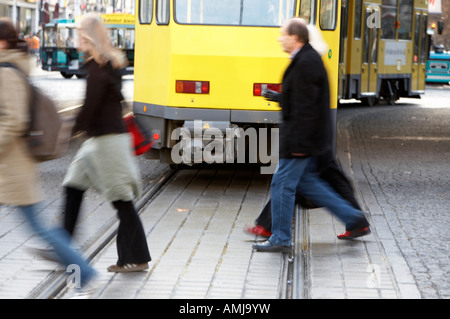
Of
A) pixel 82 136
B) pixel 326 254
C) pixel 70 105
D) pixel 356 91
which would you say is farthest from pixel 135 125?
pixel 70 105

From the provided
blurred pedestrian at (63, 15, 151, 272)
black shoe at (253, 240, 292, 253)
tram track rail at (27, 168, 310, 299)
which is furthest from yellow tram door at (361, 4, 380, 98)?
blurred pedestrian at (63, 15, 151, 272)

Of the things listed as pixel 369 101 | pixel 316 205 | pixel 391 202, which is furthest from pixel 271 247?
pixel 369 101

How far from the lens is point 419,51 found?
2484 cm

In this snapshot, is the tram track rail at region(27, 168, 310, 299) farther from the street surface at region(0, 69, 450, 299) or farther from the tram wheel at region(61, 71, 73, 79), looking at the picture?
the tram wheel at region(61, 71, 73, 79)

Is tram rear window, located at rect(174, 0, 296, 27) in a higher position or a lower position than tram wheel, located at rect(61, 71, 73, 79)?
higher

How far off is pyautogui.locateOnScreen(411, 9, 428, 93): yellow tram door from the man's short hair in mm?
17974

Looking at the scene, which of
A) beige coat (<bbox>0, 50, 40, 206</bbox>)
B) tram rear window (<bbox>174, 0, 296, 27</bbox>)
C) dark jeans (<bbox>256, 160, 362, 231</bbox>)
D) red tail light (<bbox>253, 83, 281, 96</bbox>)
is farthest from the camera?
tram rear window (<bbox>174, 0, 296, 27</bbox>)

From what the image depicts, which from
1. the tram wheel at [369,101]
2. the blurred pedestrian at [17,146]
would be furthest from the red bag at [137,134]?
the tram wheel at [369,101]

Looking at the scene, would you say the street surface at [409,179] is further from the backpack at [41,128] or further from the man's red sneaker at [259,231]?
the backpack at [41,128]

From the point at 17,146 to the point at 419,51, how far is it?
20.8 meters

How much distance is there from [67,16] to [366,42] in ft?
79.4

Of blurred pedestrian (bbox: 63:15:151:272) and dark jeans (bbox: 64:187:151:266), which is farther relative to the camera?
dark jeans (bbox: 64:187:151:266)

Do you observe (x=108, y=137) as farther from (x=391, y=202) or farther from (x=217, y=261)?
(x=391, y=202)

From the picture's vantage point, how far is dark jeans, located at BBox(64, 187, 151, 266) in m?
5.98
